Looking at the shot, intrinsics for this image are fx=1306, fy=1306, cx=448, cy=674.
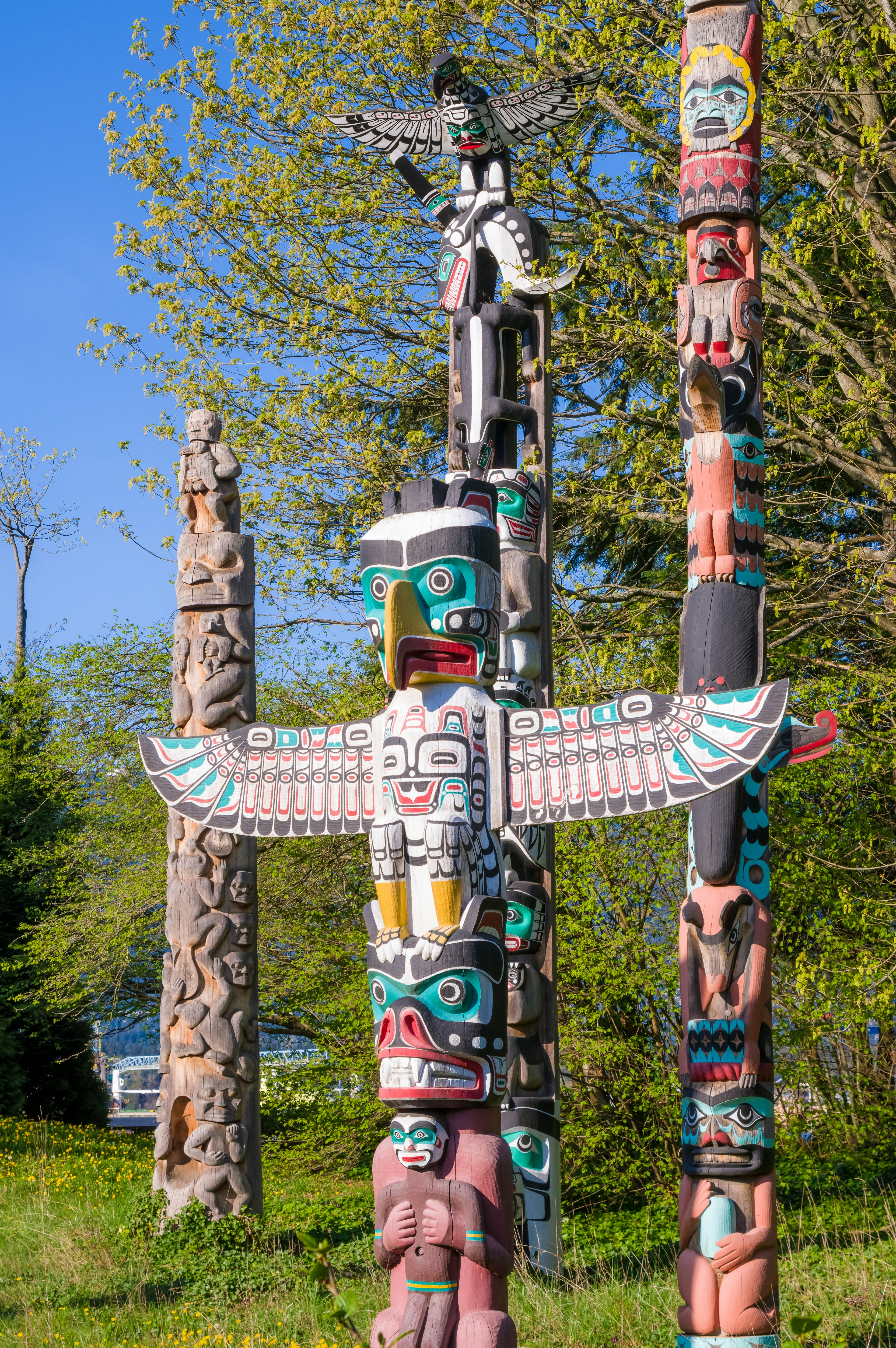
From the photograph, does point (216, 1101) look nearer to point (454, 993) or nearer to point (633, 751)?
point (454, 993)

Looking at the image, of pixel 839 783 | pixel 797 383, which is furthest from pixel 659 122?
pixel 839 783

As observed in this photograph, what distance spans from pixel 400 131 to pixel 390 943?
7112 mm

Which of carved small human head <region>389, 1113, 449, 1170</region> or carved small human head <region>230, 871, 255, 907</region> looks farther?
carved small human head <region>230, 871, 255, 907</region>

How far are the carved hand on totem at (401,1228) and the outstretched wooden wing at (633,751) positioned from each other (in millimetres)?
1298

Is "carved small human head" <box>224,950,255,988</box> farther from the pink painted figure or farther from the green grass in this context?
the pink painted figure

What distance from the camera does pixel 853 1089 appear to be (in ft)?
38.8

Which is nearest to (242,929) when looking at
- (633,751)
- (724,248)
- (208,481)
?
(208,481)

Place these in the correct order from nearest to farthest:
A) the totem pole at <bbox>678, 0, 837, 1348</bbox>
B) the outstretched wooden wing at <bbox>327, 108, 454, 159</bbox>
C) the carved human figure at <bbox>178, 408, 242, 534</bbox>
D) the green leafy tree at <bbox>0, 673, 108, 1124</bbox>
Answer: the totem pole at <bbox>678, 0, 837, 1348</bbox> < the carved human figure at <bbox>178, 408, 242, 534</bbox> < the outstretched wooden wing at <bbox>327, 108, 454, 159</bbox> < the green leafy tree at <bbox>0, 673, 108, 1124</bbox>

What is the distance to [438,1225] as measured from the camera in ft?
13.4

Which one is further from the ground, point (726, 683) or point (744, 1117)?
point (726, 683)

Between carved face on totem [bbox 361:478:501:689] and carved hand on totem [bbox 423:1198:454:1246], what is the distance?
173cm

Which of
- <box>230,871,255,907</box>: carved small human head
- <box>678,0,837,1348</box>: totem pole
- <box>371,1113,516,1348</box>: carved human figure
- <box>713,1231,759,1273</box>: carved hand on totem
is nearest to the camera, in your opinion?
<box>371,1113,516,1348</box>: carved human figure

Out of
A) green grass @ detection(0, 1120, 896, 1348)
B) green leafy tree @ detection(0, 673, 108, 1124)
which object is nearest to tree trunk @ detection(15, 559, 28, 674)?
green leafy tree @ detection(0, 673, 108, 1124)

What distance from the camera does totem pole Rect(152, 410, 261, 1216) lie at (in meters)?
7.37
